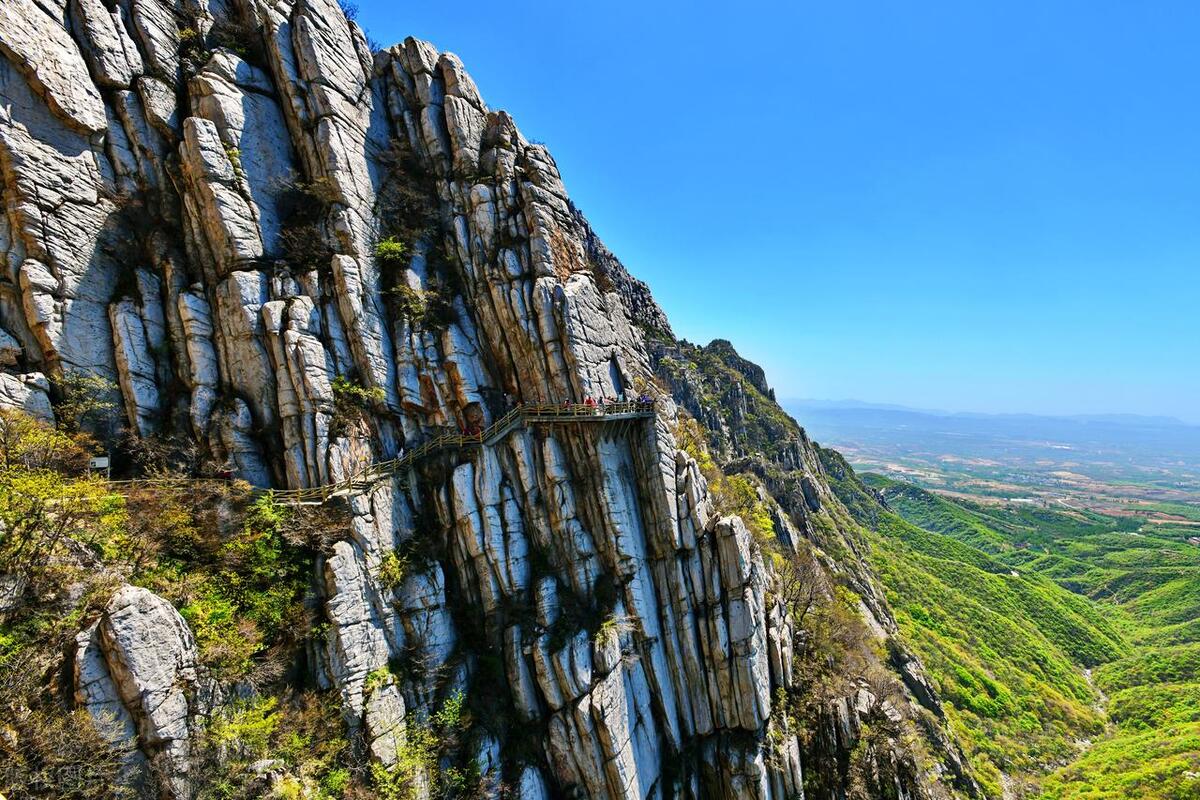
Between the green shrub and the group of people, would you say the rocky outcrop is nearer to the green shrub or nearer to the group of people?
the group of people

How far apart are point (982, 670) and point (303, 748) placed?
250ft

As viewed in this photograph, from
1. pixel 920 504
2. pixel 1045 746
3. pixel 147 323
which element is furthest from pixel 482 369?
pixel 920 504

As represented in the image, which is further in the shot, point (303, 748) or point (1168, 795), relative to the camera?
point (1168, 795)

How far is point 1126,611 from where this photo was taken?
8962cm

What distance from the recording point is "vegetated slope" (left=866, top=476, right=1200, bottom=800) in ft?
129

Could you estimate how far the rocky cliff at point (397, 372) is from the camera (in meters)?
18.9

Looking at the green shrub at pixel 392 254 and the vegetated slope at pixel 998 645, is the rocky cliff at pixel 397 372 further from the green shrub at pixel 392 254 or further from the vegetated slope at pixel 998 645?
the vegetated slope at pixel 998 645

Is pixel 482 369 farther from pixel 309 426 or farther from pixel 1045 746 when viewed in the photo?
pixel 1045 746

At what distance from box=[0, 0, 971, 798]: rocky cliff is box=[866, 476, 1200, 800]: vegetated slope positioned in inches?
1449

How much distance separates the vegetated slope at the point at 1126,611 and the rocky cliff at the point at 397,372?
36.8 m

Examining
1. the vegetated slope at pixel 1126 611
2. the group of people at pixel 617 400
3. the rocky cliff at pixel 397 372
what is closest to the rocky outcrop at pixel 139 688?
the rocky cliff at pixel 397 372

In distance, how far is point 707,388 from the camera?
77938mm

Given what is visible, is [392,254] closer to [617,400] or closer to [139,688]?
[617,400]

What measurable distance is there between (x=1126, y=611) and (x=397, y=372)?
488ft
